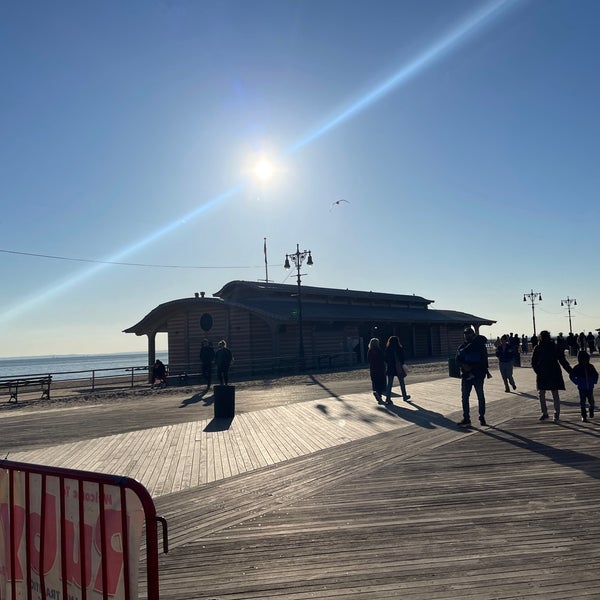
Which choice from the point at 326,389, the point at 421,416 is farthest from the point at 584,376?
the point at 326,389

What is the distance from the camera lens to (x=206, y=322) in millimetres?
31656

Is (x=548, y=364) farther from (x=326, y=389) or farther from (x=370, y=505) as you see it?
(x=326, y=389)

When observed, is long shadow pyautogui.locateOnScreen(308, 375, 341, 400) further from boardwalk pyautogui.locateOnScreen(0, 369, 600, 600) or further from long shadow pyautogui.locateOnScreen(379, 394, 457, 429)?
boardwalk pyautogui.locateOnScreen(0, 369, 600, 600)

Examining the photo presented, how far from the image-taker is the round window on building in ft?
103

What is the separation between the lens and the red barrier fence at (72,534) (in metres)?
2.63

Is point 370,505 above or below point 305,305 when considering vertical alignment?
below

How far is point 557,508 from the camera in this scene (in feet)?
16.3

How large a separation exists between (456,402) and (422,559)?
981 centimetres

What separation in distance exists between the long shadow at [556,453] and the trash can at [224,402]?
5.46m

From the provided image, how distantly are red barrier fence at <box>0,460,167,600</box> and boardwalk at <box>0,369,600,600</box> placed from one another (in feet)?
2.84

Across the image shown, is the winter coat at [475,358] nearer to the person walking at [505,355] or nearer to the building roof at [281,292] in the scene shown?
the person walking at [505,355]

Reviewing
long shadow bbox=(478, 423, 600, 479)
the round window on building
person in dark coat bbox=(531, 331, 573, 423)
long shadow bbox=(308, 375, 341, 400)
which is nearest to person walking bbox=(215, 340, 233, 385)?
Result: long shadow bbox=(308, 375, 341, 400)

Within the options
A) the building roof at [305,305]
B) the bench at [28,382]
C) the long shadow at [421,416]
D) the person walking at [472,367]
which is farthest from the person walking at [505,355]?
the bench at [28,382]

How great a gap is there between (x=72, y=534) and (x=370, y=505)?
10.6 ft
